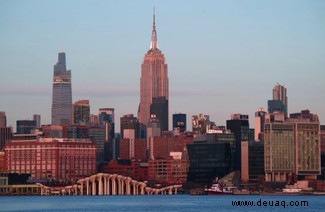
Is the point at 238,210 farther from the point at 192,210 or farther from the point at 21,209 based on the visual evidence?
the point at 21,209

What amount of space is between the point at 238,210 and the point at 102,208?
24.7 metres

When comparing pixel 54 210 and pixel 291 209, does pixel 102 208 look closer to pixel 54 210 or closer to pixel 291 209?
pixel 54 210

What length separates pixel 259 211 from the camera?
593 ft

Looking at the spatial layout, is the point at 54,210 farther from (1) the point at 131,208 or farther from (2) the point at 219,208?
(2) the point at 219,208

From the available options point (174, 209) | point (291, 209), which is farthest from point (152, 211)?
point (291, 209)

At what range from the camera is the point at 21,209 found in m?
193

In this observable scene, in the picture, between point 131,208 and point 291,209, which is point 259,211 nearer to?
point 291,209

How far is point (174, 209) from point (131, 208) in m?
10.0

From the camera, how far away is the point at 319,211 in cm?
18312

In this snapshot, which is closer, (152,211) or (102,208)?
(152,211)

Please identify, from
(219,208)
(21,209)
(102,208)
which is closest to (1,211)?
(21,209)

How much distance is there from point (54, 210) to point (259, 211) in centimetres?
3197

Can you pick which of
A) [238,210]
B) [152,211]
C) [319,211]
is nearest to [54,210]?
[152,211]

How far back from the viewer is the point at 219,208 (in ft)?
652
